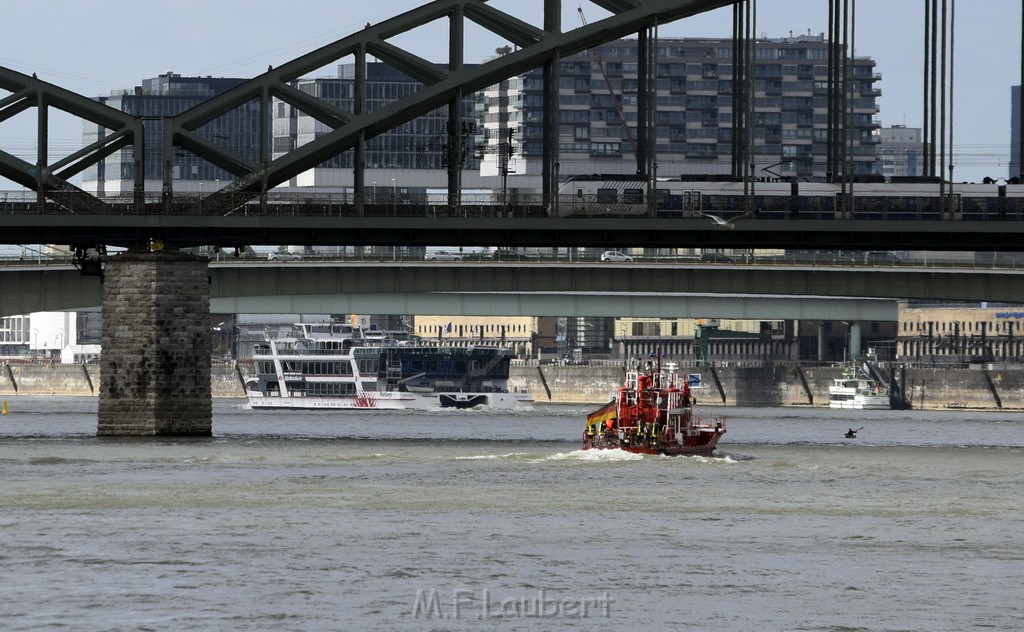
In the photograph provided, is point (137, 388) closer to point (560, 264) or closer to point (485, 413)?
point (560, 264)

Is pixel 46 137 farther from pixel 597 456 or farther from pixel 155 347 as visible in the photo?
pixel 597 456

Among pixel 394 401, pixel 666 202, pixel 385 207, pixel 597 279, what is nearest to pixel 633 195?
pixel 666 202

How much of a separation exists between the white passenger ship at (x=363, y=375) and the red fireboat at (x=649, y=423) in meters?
86.2

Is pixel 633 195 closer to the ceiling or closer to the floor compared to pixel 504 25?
closer to the floor

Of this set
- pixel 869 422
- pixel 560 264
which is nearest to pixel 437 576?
pixel 560 264

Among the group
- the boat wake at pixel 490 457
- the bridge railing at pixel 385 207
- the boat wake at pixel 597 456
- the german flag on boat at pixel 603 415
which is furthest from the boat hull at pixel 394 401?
the boat wake at pixel 490 457

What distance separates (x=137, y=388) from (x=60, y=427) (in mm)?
30282

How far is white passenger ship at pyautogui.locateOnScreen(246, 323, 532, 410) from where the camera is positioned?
176 metres

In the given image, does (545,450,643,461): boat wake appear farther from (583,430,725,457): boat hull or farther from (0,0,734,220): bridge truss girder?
(0,0,734,220): bridge truss girder

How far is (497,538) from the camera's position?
53.8 m

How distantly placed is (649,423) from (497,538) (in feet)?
113

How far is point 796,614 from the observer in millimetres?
41406

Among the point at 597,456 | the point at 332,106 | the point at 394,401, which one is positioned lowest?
the point at 394,401

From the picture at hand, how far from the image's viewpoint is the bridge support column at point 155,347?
295 feet
